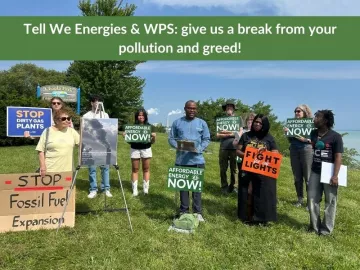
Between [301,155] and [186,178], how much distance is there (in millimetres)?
2486

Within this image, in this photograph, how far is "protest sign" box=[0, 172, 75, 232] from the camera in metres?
5.18

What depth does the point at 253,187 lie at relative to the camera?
5.78 m

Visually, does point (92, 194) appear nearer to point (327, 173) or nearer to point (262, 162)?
point (262, 162)

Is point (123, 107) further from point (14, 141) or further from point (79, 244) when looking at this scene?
point (79, 244)

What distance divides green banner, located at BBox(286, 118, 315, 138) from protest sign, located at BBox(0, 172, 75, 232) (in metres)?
4.28

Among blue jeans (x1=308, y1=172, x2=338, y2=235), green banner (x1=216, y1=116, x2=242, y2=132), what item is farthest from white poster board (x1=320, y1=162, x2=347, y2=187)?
green banner (x1=216, y1=116, x2=242, y2=132)

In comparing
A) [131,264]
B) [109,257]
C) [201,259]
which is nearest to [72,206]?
[109,257]

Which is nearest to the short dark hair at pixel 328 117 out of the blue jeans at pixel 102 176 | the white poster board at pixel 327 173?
the white poster board at pixel 327 173

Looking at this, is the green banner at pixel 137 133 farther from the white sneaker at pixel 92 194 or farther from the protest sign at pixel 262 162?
the protest sign at pixel 262 162

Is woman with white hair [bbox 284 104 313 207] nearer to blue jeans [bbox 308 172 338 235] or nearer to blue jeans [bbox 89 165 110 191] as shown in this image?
blue jeans [bbox 308 172 338 235]

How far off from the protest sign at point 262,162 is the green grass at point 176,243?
71cm

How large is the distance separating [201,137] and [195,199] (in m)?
1.08

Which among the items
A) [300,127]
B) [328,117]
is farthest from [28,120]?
[328,117]

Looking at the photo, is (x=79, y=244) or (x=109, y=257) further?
(x=79, y=244)
